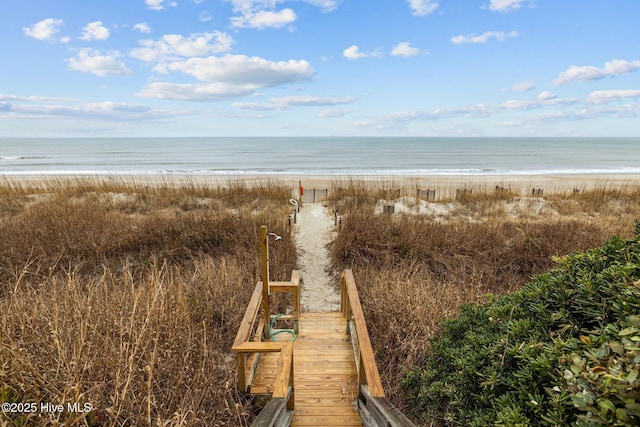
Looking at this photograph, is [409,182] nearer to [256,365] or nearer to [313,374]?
[313,374]

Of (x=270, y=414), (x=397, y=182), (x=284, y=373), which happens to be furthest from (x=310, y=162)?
(x=270, y=414)

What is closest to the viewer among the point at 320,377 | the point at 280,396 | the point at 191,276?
the point at 280,396

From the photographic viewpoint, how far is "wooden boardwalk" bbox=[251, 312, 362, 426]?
3.46 m

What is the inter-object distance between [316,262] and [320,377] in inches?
194

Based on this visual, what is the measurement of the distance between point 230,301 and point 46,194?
1292cm

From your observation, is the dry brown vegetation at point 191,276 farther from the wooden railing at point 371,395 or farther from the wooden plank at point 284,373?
the wooden railing at point 371,395

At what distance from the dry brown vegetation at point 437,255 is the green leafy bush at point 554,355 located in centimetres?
114

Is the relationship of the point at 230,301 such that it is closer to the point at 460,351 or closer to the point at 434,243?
the point at 460,351

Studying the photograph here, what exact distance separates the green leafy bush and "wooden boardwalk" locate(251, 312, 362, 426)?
779 mm

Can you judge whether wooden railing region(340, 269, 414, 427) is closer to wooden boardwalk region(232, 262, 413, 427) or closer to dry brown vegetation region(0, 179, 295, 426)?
wooden boardwalk region(232, 262, 413, 427)

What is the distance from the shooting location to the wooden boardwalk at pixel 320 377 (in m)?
3.46

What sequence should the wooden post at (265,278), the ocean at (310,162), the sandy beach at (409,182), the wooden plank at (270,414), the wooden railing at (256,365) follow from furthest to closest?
the ocean at (310,162) → the sandy beach at (409,182) → the wooden post at (265,278) → the wooden railing at (256,365) → the wooden plank at (270,414)

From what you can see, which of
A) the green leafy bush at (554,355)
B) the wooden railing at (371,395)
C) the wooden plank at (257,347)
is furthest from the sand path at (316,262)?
the green leafy bush at (554,355)

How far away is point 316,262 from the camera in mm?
8898
